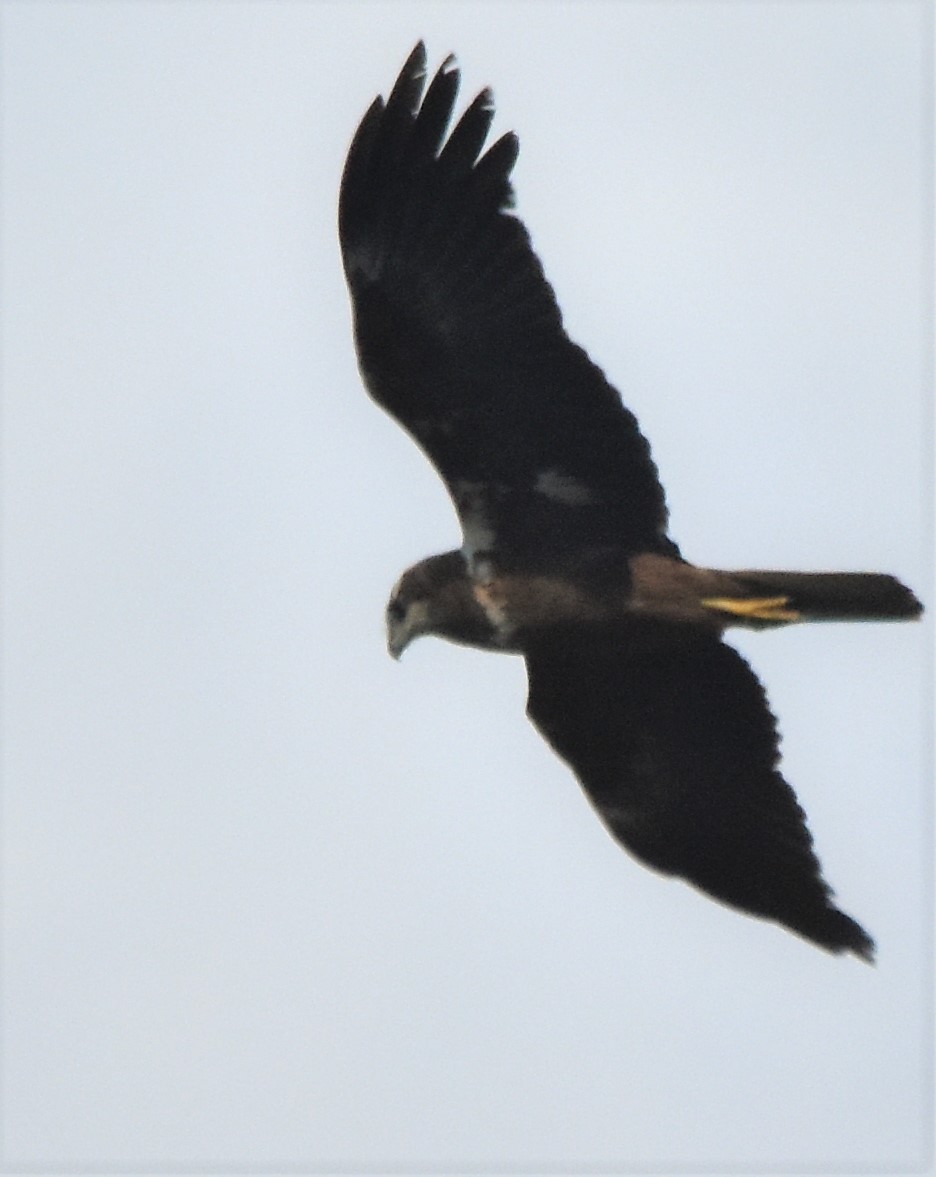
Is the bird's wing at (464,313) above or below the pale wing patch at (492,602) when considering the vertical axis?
above

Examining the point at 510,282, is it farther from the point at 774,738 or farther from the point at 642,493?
the point at 774,738

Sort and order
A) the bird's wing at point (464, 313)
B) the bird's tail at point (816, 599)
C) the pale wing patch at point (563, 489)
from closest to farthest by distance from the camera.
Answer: the bird's tail at point (816, 599) → the bird's wing at point (464, 313) → the pale wing patch at point (563, 489)

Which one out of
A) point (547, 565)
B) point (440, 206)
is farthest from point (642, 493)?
point (440, 206)

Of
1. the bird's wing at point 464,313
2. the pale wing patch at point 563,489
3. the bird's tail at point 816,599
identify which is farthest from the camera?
the pale wing patch at point 563,489

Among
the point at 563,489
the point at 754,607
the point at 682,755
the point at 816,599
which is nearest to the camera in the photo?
the point at 816,599

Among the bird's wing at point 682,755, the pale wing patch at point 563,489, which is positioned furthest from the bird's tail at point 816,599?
the pale wing patch at point 563,489

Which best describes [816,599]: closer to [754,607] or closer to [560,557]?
[754,607]

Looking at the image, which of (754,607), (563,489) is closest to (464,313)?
(563,489)

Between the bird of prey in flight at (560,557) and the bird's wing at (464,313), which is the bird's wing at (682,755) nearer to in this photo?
the bird of prey in flight at (560,557)

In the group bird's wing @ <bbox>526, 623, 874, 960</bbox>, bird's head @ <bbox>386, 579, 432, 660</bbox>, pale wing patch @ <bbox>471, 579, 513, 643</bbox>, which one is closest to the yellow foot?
bird's wing @ <bbox>526, 623, 874, 960</bbox>
